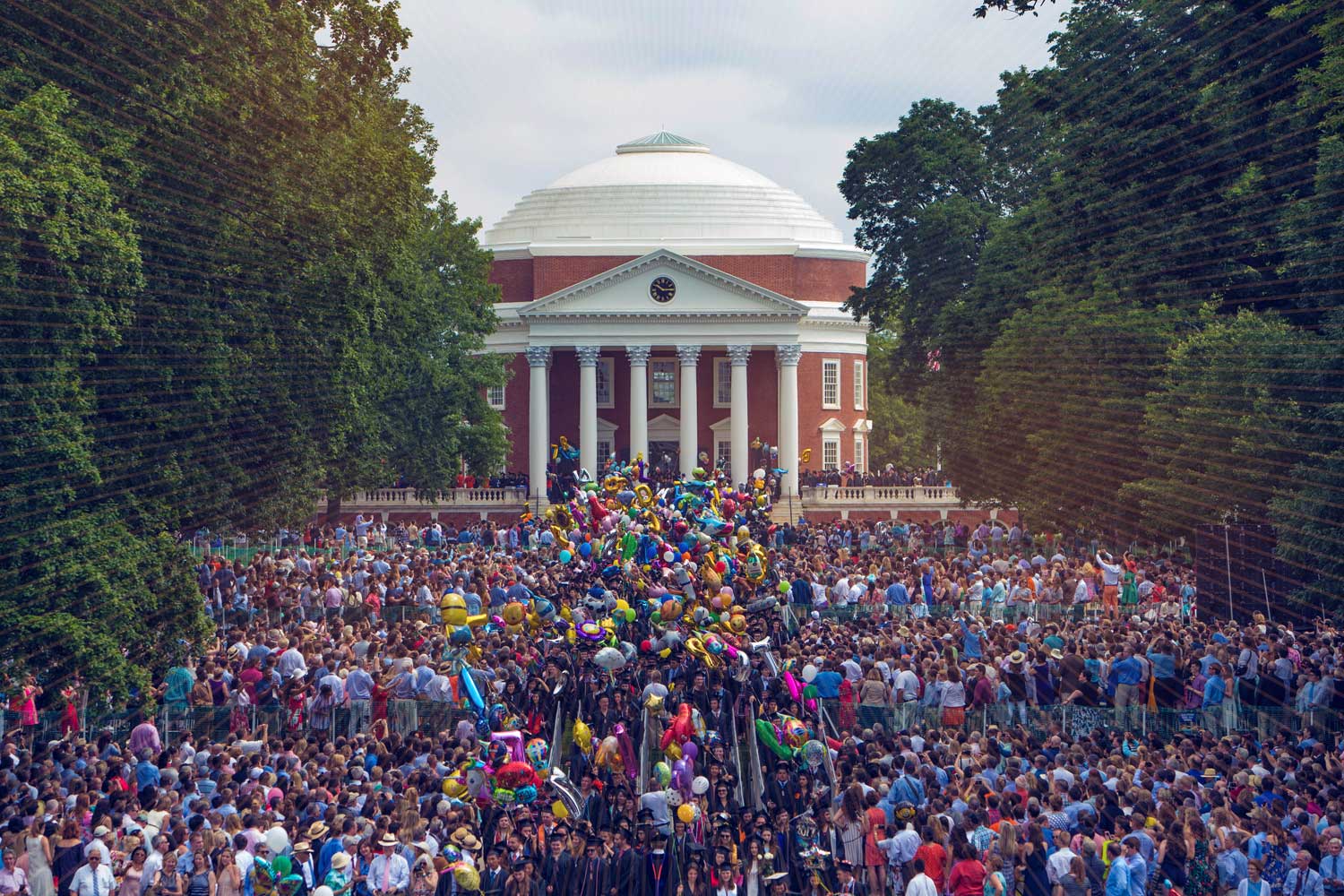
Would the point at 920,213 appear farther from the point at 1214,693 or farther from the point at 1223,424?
the point at 1214,693

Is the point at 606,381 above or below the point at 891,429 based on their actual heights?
above

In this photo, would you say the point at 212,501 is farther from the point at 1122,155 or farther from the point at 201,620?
the point at 1122,155

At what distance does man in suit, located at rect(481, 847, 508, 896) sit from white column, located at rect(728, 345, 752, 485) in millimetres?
57542

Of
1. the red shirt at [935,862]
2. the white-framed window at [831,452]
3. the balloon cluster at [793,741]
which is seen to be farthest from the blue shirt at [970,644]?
the white-framed window at [831,452]

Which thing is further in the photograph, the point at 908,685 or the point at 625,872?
the point at 908,685

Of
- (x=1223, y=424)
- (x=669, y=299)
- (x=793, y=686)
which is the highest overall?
(x=669, y=299)

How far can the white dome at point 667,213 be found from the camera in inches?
3226

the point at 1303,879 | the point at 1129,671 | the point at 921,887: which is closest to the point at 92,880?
the point at 921,887

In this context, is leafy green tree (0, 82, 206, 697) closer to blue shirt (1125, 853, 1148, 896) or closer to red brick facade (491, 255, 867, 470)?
blue shirt (1125, 853, 1148, 896)

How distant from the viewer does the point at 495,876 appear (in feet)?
49.0

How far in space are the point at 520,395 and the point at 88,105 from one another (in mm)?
53588

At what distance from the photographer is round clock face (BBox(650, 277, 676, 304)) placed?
72.6 meters

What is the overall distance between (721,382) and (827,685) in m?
56.2

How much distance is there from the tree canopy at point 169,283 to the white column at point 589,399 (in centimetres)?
3149
